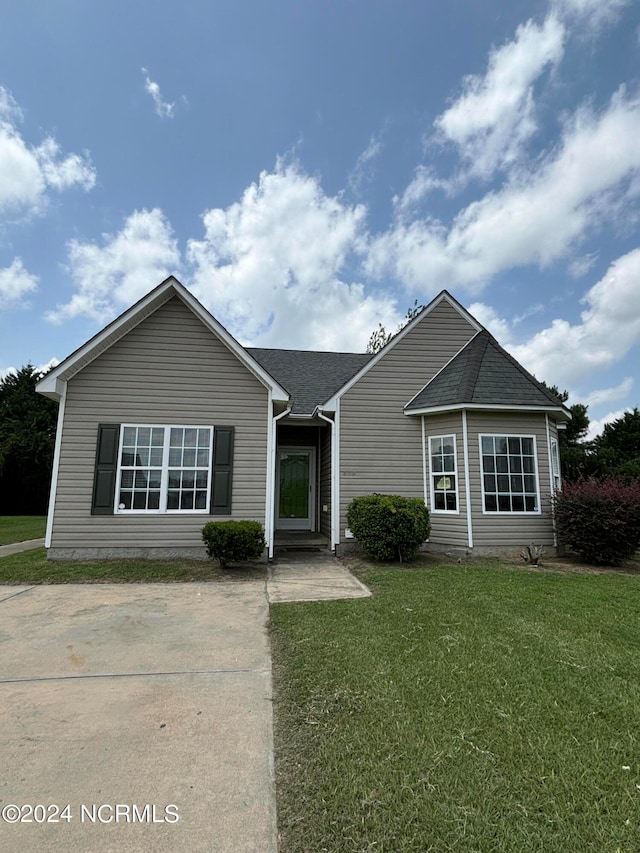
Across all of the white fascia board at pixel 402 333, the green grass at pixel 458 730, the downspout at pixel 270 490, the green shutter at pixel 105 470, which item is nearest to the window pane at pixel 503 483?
the white fascia board at pixel 402 333

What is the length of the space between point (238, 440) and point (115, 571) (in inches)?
130

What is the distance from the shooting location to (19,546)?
11.1 m

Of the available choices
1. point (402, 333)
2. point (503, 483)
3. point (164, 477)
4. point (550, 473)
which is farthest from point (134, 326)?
point (550, 473)

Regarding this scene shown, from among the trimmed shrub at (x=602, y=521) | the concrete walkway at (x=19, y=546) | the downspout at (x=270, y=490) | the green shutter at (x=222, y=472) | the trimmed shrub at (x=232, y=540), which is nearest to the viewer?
the trimmed shrub at (x=232, y=540)

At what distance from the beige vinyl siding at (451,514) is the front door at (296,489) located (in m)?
3.91

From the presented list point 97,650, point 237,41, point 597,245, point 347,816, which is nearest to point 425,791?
point 347,816

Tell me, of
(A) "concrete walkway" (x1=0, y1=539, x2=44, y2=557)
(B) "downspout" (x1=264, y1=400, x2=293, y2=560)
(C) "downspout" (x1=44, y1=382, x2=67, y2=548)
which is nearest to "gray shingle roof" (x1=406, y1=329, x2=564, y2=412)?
(B) "downspout" (x1=264, y1=400, x2=293, y2=560)

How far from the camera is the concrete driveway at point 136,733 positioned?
1993 mm

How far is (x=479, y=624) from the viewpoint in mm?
4754

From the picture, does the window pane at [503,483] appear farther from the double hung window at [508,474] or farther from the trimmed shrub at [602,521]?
the trimmed shrub at [602,521]

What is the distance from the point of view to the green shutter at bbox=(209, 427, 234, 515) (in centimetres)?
885

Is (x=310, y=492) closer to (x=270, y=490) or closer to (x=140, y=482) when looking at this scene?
(x=270, y=490)

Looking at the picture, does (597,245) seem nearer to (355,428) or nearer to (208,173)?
(355,428)

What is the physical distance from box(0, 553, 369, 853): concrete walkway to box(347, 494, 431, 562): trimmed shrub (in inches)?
139
